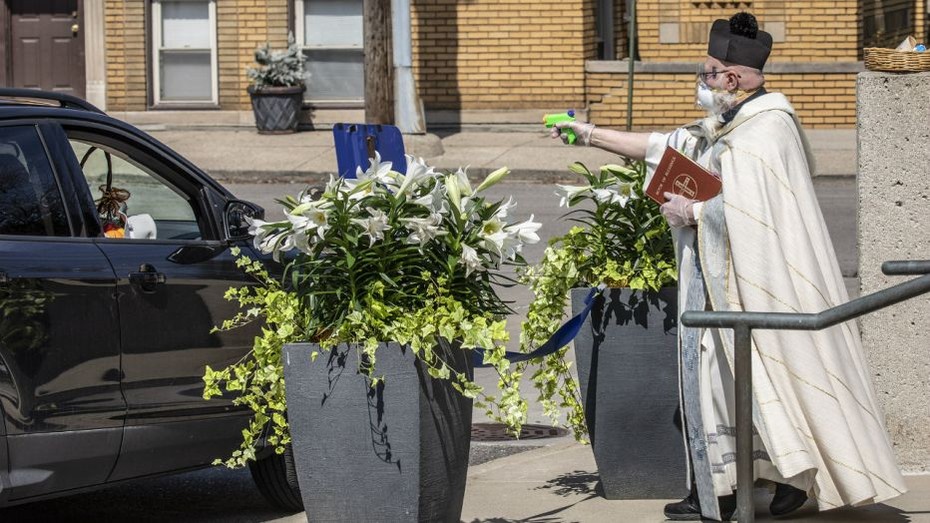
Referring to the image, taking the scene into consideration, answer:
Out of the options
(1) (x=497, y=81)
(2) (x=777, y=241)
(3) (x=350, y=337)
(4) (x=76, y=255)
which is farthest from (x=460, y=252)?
(1) (x=497, y=81)

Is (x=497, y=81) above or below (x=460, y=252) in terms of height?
above

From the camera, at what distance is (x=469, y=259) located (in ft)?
16.0

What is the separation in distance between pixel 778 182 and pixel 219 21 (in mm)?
17520

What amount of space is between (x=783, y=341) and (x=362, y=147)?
1564 millimetres

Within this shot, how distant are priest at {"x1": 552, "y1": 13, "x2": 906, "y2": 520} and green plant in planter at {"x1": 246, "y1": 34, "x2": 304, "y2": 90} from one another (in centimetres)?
1597

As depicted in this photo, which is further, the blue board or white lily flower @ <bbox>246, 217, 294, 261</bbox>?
the blue board

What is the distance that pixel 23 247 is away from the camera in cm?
542

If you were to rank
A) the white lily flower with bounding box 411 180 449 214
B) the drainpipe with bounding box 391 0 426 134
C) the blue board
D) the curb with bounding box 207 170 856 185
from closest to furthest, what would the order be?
the white lily flower with bounding box 411 180 449 214 → the blue board → the curb with bounding box 207 170 856 185 → the drainpipe with bounding box 391 0 426 134

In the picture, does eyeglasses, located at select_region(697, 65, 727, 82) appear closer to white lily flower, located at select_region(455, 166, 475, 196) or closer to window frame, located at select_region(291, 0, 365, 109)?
white lily flower, located at select_region(455, 166, 475, 196)

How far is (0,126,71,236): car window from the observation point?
18.2ft

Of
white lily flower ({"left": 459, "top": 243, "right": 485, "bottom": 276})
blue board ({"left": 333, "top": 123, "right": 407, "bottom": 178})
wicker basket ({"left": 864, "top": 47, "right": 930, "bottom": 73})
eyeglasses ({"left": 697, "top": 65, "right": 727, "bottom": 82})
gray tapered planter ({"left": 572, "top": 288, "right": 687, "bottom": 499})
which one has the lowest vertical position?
Result: gray tapered planter ({"left": 572, "top": 288, "right": 687, "bottom": 499})

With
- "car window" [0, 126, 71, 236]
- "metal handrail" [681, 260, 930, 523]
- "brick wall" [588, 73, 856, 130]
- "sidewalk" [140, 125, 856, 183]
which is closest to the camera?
"metal handrail" [681, 260, 930, 523]

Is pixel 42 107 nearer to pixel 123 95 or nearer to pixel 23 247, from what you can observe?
pixel 23 247

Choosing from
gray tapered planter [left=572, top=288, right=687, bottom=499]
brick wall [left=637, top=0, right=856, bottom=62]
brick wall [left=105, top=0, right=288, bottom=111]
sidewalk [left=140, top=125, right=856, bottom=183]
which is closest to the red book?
gray tapered planter [left=572, top=288, right=687, bottom=499]
